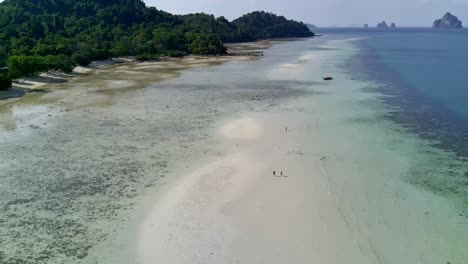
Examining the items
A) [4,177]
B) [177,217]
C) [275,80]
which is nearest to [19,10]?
[275,80]

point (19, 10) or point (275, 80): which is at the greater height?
point (19, 10)

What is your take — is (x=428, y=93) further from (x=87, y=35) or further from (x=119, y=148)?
(x=87, y=35)

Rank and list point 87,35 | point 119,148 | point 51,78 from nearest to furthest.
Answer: point 119,148
point 51,78
point 87,35

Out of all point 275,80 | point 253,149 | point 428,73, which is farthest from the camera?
point 428,73

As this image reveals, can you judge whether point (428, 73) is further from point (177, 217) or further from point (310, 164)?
point (177, 217)

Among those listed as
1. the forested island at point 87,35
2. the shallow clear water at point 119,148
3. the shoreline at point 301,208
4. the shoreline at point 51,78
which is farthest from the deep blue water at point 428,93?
the forested island at point 87,35

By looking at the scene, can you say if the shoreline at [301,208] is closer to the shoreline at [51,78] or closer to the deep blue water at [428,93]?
the deep blue water at [428,93]

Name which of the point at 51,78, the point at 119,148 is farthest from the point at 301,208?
the point at 51,78

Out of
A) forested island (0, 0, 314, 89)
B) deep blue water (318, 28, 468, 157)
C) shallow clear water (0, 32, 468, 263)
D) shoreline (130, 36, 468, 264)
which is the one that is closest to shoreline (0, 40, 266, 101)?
forested island (0, 0, 314, 89)
